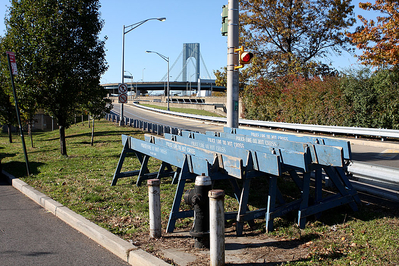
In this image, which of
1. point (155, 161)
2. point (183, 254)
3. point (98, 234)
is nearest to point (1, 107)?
point (155, 161)

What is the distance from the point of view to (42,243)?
16.1ft

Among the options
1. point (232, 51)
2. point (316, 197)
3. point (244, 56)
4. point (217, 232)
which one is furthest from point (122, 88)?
point (217, 232)

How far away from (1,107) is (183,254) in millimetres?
20881

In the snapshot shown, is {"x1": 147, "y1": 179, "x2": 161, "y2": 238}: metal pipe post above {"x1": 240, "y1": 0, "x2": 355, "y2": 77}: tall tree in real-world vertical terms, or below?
below

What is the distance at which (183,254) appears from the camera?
169 inches

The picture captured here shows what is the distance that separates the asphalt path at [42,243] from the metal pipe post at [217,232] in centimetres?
125

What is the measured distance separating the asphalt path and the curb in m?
0.08

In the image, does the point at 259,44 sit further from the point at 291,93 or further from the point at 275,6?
the point at 291,93

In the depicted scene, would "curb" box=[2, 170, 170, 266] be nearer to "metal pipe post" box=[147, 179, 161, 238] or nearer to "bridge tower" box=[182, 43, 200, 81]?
"metal pipe post" box=[147, 179, 161, 238]

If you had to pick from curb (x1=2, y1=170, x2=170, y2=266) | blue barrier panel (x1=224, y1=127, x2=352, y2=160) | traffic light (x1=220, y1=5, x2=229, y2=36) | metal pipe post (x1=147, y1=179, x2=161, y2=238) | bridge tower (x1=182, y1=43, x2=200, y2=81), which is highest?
bridge tower (x1=182, y1=43, x2=200, y2=81)

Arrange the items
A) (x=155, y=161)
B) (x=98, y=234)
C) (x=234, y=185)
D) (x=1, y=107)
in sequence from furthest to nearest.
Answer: (x=1, y=107)
(x=155, y=161)
(x=234, y=185)
(x=98, y=234)

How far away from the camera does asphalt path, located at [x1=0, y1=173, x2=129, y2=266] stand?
4336 mm

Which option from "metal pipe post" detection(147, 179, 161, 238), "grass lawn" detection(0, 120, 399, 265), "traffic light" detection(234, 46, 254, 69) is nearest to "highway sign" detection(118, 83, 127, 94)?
"grass lawn" detection(0, 120, 399, 265)

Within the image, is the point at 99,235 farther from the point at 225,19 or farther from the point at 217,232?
the point at 225,19
